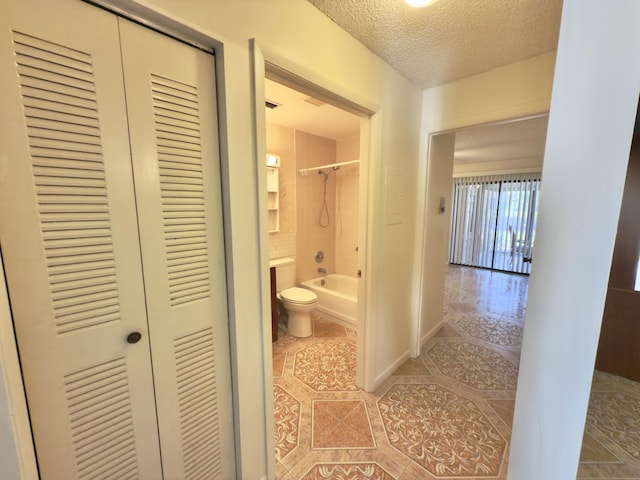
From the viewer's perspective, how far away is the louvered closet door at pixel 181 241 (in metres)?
0.89

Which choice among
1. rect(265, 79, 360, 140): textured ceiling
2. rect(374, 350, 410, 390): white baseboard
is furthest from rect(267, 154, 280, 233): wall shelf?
rect(374, 350, 410, 390): white baseboard

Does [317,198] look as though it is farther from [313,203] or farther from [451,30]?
[451,30]

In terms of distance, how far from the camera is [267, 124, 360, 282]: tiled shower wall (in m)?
3.36

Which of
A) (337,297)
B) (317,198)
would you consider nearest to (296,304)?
(337,297)

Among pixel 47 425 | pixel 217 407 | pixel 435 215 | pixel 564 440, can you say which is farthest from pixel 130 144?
pixel 435 215

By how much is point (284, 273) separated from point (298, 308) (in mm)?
545

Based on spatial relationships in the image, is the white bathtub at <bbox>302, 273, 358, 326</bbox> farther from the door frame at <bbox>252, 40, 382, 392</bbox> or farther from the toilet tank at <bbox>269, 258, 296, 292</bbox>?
the door frame at <bbox>252, 40, 382, 392</bbox>

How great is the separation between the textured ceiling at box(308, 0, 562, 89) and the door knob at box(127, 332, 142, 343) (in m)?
1.64

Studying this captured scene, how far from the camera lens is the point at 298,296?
113 inches

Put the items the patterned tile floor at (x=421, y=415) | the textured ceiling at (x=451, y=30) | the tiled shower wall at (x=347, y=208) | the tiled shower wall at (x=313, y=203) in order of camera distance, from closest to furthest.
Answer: the textured ceiling at (x=451, y=30), the patterned tile floor at (x=421, y=415), the tiled shower wall at (x=313, y=203), the tiled shower wall at (x=347, y=208)

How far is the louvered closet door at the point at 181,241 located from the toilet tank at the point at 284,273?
6.38ft

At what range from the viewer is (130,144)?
0.86 metres

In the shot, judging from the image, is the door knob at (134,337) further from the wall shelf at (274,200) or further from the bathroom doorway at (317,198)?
the wall shelf at (274,200)

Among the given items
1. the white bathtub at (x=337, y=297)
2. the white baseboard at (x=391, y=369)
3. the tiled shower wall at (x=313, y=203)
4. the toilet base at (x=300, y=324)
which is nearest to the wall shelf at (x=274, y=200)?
the tiled shower wall at (x=313, y=203)
